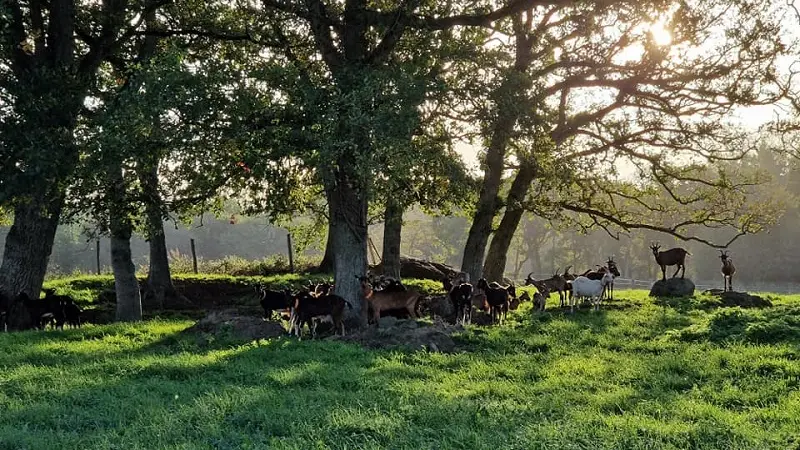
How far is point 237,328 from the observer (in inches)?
533

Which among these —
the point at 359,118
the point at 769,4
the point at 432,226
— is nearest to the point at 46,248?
the point at 359,118

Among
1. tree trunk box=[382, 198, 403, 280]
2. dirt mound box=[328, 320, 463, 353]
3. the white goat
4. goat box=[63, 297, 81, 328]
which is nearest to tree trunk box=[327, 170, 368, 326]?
dirt mound box=[328, 320, 463, 353]

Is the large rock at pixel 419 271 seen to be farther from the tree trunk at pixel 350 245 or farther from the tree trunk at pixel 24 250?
the tree trunk at pixel 24 250

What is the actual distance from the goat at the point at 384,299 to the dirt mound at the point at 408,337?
1652 mm

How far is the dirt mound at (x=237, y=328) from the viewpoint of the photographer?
13297mm

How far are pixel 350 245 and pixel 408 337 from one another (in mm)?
3881

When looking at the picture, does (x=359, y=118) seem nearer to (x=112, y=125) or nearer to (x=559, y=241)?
(x=112, y=125)

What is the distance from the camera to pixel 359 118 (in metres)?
11.9

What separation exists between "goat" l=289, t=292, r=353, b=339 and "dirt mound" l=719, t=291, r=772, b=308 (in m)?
12.1

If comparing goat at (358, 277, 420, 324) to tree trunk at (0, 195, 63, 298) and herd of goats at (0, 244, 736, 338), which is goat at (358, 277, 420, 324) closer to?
herd of goats at (0, 244, 736, 338)

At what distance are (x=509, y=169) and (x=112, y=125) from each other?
13.7 metres

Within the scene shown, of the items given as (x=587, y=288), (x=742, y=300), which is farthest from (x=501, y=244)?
(x=742, y=300)

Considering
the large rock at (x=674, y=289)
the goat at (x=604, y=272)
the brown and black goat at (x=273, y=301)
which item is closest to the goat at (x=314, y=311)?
the brown and black goat at (x=273, y=301)

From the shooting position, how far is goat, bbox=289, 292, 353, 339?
46.4 ft
